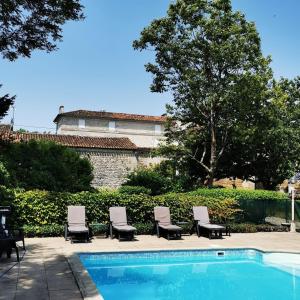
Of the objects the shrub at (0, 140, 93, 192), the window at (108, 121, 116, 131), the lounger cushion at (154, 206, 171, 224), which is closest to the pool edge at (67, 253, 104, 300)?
the lounger cushion at (154, 206, 171, 224)

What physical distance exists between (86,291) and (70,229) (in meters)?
6.63

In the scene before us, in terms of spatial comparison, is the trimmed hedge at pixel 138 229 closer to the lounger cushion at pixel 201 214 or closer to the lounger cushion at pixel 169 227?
the lounger cushion at pixel 201 214

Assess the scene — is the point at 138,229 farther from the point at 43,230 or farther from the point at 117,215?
the point at 43,230

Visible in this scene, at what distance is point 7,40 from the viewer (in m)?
9.69

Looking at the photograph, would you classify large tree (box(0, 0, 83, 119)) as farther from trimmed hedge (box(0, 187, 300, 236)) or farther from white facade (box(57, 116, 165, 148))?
white facade (box(57, 116, 165, 148))

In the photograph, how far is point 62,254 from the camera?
38.3 ft

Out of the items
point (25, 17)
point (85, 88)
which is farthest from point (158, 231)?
point (85, 88)

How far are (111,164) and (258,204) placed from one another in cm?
1437

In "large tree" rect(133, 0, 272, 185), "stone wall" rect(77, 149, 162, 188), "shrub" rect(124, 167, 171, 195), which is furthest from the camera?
"stone wall" rect(77, 149, 162, 188)

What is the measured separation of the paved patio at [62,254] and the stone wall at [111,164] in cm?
1536

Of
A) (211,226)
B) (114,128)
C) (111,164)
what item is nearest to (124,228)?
(211,226)

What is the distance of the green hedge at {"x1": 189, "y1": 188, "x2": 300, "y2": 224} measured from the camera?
19.3 metres

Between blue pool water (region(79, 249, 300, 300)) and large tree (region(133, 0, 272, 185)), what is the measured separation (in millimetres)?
13809

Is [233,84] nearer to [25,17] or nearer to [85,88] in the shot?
[85,88]
